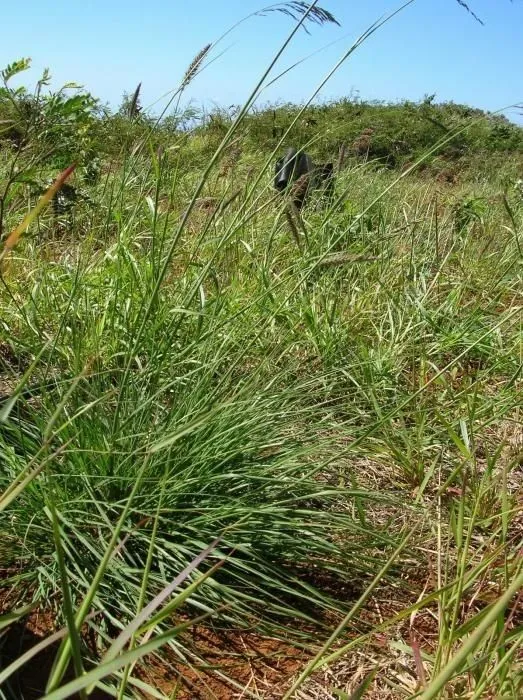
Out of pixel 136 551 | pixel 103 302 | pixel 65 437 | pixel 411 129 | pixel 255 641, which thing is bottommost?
pixel 255 641

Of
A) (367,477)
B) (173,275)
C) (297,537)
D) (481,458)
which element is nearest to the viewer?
(297,537)

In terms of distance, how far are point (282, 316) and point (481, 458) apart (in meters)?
0.92

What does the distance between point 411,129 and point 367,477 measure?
1154cm

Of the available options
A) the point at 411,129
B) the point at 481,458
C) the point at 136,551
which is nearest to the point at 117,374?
the point at 136,551

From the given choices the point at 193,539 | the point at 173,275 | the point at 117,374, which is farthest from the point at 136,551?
the point at 173,275

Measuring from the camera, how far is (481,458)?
2320 mm

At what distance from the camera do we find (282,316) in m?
2.78

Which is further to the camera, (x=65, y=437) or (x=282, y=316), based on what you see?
(x=282, y=316)

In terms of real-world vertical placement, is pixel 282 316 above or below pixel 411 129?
below

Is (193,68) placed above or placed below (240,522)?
above

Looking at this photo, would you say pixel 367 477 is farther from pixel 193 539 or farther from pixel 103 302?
pixel 103 302

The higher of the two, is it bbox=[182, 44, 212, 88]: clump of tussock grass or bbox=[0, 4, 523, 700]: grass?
bbox=[182, 44, 212, 88]: clump of tussock grass

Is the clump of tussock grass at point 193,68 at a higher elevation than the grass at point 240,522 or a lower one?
higher

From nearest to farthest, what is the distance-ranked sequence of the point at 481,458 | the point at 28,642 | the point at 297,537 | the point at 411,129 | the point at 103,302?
1. the point at 28,642
2. the point at 297,537
3. the point at 481,458
4. the point at 103,302
5. the point at 411,129
